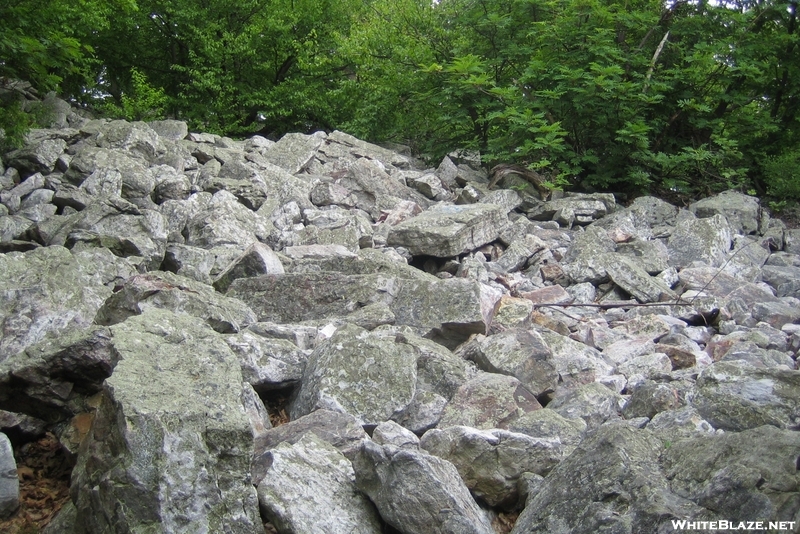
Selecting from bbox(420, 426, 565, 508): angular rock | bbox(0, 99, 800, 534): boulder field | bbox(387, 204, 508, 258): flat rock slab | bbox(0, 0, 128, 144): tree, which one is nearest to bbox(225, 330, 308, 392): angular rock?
bbox(0, 99, 800, 534): boulder field

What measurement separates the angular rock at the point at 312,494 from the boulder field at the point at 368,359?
0.5 inches

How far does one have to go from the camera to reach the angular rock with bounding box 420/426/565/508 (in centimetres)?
398

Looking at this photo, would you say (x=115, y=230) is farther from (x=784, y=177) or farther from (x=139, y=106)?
(x=784, y=177)

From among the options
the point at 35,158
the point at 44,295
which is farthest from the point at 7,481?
the point at 35,158

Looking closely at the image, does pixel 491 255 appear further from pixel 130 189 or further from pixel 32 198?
pixel 32 198

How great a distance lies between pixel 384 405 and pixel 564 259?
549 cm

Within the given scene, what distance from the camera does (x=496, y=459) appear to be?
4016 millimetres

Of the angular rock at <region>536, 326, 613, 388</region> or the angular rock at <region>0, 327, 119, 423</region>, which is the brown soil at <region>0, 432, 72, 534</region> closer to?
the angular rock at <region>0, 327, 119, 423</region>

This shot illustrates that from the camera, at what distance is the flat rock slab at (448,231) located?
9.14 metres

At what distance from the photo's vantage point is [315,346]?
18.2 ft

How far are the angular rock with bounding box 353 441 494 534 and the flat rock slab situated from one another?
569 cm

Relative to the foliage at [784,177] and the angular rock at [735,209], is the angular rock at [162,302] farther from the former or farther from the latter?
the foliage at [784,177]

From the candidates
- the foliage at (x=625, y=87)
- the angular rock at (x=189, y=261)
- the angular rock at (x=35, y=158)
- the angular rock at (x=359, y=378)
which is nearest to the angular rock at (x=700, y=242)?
the foliage at (x=625, y=87)

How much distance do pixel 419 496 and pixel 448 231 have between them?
600 centimetres
